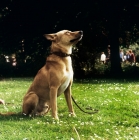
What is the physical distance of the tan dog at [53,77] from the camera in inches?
336

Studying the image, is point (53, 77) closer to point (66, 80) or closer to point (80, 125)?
point (66, 80)

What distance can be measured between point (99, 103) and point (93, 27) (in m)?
17.2

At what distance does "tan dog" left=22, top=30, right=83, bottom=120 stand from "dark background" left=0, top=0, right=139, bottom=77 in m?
17.0

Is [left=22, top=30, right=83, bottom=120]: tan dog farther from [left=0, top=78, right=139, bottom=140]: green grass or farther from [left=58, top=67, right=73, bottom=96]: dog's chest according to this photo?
[left=0, top=78, right=139, bottom=140]: green grass

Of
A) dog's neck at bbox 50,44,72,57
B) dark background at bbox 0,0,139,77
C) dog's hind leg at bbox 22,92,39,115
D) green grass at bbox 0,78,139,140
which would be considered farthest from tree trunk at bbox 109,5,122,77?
dog's hind leg at bbox 22,92,39,115

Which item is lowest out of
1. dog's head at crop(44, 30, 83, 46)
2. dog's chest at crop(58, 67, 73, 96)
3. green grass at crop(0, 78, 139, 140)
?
green grass at crop(0, 78, 139, 140)

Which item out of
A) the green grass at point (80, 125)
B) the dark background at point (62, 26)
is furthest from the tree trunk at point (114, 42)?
the green grass at point (80, 125)

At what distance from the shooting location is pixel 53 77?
28.0 ft

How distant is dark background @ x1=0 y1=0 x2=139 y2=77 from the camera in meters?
26.3

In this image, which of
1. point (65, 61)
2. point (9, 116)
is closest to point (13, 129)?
point (9, 116)

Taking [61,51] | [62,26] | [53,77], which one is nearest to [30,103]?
[53,77]

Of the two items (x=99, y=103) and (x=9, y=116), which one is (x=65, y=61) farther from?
(x=99, y=103)

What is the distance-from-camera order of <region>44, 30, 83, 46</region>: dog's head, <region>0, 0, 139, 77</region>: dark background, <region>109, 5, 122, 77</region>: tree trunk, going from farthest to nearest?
<region>109, 5, 122, 77</region>: tree trunk
<region>0, 0, 139, 77</region>: dark background
<region>44, 30, 83, 46</region>: dog's head

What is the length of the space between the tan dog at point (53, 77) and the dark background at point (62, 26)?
55.8ft
